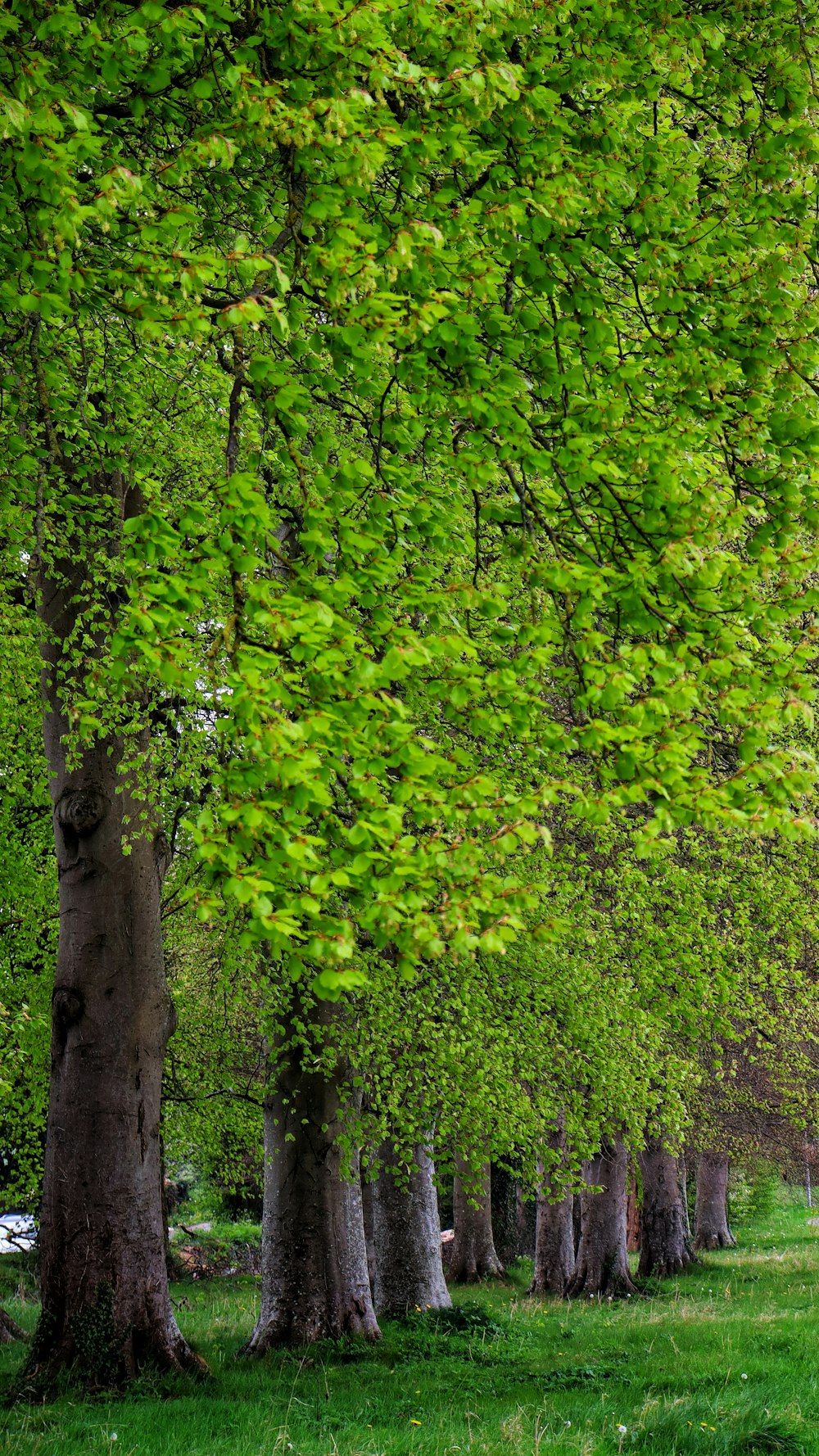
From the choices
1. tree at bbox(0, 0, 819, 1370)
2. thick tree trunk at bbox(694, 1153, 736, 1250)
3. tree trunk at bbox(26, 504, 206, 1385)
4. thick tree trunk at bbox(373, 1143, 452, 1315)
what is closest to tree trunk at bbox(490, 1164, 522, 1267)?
thick tree trunk at bbox(694, 1153, 736, 1250)

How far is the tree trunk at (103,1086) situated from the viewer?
852 centimetres

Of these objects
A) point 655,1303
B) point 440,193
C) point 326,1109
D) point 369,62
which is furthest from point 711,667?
point 655,1303

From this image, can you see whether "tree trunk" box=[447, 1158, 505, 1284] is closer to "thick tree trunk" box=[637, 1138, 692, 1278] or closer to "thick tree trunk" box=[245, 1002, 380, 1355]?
"thick tree trunk" box=[637, 1138, 692, 1278]

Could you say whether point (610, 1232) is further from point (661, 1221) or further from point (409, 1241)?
point (409, 1241)

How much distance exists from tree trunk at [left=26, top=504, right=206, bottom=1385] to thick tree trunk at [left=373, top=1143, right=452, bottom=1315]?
4914 mm

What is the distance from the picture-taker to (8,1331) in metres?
14.4

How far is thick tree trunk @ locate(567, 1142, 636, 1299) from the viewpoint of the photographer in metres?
19.1

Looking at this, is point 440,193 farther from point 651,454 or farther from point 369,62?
point 651,454

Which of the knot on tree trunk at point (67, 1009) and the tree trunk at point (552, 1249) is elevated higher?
the knot on tree trunk at point (67, 1009)

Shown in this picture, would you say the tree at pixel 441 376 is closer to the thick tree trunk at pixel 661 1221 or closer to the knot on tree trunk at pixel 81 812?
the knot on tree trunk at pixel 81 812

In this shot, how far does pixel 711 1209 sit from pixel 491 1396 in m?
25.0

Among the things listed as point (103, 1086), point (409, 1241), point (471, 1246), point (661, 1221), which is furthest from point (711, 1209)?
point (103, 1086)

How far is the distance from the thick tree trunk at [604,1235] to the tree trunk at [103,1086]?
1172 cm

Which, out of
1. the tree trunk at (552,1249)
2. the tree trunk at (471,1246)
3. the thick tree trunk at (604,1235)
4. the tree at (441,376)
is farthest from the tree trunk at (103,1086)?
the tree trunk at (471,1246)
